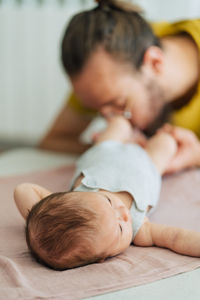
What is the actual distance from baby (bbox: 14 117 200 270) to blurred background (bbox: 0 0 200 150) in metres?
1.64

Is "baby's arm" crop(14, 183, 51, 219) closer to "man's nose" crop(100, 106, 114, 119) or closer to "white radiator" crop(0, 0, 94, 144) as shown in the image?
"man's nose" crop(100, 106, 114, 119)

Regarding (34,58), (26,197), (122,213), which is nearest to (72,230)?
(122,213)

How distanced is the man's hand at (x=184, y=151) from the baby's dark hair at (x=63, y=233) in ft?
2.35

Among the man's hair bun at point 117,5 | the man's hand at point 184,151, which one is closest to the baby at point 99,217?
the man's hand at point 184,151

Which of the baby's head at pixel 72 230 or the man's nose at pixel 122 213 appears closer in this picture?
the baby's head at pixel 72 230

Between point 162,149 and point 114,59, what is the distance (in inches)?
14.5

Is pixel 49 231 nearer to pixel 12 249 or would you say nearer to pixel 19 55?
pixel 12 249

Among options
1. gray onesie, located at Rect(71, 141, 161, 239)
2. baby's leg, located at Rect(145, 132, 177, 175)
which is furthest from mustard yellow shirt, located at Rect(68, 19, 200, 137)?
gray onesie, located at Rect(71, 141, 161, 239)

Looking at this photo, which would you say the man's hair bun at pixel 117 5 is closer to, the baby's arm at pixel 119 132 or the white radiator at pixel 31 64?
the baby's arm at pixel 119 132

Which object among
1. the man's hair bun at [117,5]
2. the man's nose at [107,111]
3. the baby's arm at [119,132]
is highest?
the man's hair bun at [117,5]

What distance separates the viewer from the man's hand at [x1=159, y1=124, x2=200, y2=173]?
1.46 metres

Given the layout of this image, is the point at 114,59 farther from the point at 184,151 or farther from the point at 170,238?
the point at 170,238

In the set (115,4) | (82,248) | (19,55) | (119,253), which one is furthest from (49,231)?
(19,55)

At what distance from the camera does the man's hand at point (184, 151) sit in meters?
1.46
